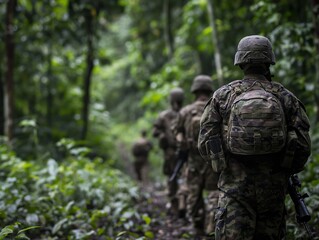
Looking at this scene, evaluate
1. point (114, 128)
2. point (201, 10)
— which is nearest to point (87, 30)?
point (201, 10)

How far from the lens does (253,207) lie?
3.73 meters

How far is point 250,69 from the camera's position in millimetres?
4000

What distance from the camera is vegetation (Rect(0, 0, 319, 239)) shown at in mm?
6457

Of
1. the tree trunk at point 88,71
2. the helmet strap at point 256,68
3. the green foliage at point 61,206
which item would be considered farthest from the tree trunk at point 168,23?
the helmet strap at point 256,68

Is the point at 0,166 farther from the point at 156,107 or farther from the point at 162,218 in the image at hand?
the point at 156,107

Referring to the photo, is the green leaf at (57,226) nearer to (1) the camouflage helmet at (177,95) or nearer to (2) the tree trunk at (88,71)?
(1) the camouflage helmet at (177,95)

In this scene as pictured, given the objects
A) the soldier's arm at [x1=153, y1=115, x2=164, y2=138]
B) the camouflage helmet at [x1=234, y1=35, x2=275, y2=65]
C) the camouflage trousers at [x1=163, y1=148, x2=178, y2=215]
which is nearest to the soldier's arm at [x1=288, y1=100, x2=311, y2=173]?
the camouflage helmet at [x1=234, y1=35, x2=275, y2=65]

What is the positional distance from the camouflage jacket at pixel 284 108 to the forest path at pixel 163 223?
293cm

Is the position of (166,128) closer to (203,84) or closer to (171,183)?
(171,183)

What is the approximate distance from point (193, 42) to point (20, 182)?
1081 cm

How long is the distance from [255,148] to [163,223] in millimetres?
4490

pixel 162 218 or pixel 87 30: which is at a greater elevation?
pixel 87 30

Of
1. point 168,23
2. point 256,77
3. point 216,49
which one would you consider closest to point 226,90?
point 256,77

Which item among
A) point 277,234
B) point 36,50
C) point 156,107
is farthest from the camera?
point 156,107
